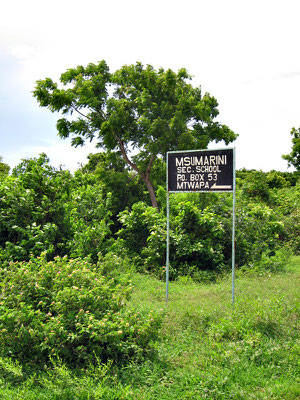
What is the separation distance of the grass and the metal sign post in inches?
47.2

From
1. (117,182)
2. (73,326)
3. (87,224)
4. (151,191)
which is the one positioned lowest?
(73,326)

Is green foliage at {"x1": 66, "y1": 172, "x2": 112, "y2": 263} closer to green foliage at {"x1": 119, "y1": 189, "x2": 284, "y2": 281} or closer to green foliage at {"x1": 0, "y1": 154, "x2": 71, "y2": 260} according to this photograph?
green foliage at {"x1": 0, "y1": 154, "x2": 71, "y2": 260}

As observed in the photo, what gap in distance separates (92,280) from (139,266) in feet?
16.8

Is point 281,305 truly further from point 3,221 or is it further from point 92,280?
point 3,221

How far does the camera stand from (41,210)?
9.66 metres

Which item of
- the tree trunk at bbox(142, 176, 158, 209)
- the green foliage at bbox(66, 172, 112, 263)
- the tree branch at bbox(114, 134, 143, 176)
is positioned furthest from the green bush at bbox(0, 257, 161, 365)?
the tree branch at bbox(114, 134, 143, 176)

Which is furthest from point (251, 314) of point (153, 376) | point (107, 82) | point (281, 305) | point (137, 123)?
point (107, 82)

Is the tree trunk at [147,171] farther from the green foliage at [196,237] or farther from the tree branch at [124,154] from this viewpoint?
the green foliage at [196,237]

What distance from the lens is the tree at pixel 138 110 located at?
17781mm

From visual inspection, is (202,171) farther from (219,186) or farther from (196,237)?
(196,237)

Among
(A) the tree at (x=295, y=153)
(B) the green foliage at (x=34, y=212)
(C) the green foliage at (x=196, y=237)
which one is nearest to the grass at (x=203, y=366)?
(C) the green foliage at (x=196, y=237)

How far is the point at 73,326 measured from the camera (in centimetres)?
477

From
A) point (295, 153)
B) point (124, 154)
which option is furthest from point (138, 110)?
point (295, 153)

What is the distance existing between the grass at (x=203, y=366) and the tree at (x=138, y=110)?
12.1 m
